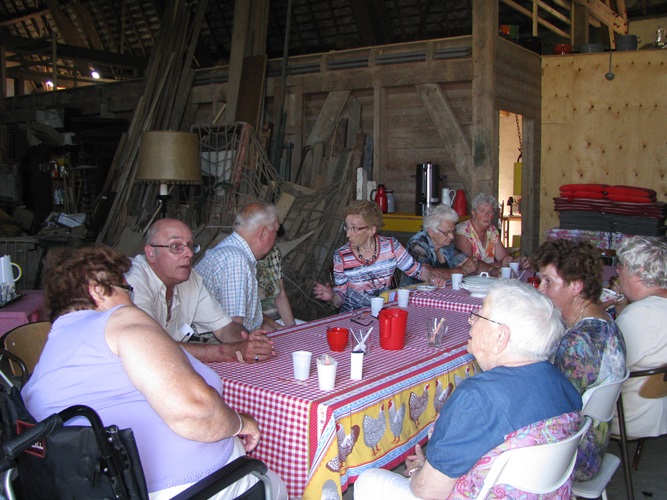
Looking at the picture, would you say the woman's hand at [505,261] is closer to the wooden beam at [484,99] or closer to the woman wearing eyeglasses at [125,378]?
the wooden beam at [484,99]

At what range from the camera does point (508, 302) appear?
1.96m

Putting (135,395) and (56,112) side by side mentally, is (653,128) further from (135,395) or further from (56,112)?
(56,112)

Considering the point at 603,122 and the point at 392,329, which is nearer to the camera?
the point at 392,329

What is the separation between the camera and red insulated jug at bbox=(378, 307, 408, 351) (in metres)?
2.81

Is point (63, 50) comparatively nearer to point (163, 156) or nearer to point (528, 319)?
point (163, 156)

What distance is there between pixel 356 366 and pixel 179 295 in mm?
1243

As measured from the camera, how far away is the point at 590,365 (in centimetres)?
247

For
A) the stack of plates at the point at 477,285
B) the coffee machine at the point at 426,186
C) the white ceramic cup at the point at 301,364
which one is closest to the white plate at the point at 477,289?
the stack of plates at the point at 477,285

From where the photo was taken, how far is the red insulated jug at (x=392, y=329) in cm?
281

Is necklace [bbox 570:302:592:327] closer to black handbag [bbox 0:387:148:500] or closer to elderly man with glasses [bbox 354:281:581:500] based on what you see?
elderly man with glasses [bbox 354:281:581:500]

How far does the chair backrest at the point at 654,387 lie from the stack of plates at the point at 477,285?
115 cm

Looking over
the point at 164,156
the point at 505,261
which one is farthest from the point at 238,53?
the point at 505,261

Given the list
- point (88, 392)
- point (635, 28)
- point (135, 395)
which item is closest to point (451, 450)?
point (135, 395)

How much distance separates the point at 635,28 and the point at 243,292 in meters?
9.20
